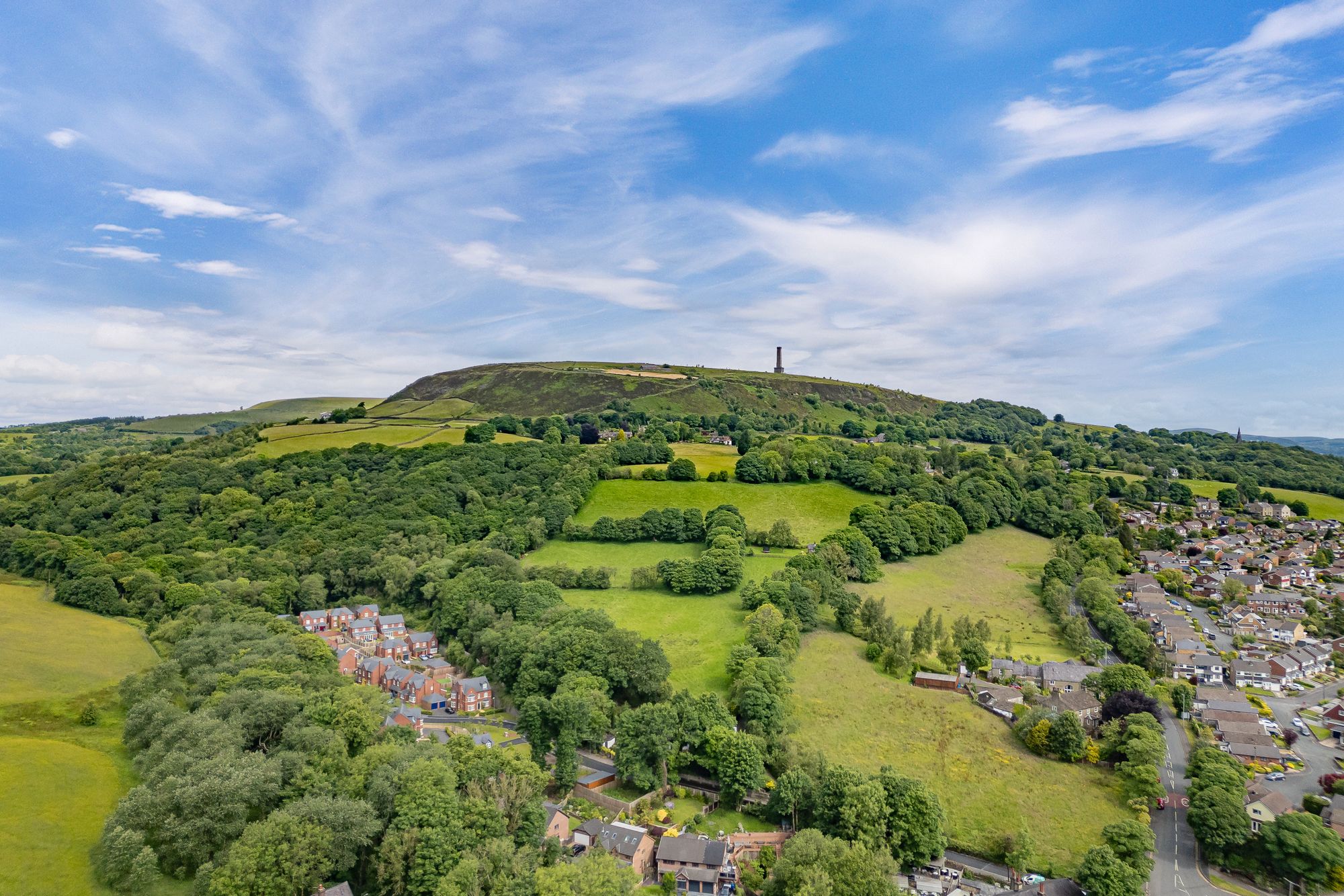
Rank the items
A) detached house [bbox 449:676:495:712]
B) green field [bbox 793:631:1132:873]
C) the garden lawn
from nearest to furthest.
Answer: green field [bbox 793:631:1132:873] < the garden lawn < detached house [bbox 449:676:495:712]

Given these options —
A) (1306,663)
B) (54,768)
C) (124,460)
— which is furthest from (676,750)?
(124,460)

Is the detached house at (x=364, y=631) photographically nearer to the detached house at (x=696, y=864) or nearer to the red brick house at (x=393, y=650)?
the red brick house at (x=393, y=650)

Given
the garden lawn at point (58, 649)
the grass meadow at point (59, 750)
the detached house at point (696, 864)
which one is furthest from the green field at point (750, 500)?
the detached house at point (696, 864)

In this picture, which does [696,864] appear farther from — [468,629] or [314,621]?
[314,621]

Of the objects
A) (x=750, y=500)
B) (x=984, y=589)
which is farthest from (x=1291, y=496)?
(x=750, y=500)

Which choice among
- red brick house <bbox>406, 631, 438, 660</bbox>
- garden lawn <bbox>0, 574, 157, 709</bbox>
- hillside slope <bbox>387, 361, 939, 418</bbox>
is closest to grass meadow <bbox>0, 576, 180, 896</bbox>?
garden lawn <bbox>0, 574, 157, 709</bbox>

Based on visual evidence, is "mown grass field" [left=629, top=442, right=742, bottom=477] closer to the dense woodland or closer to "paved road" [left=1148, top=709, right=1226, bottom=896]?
the dense woodland
